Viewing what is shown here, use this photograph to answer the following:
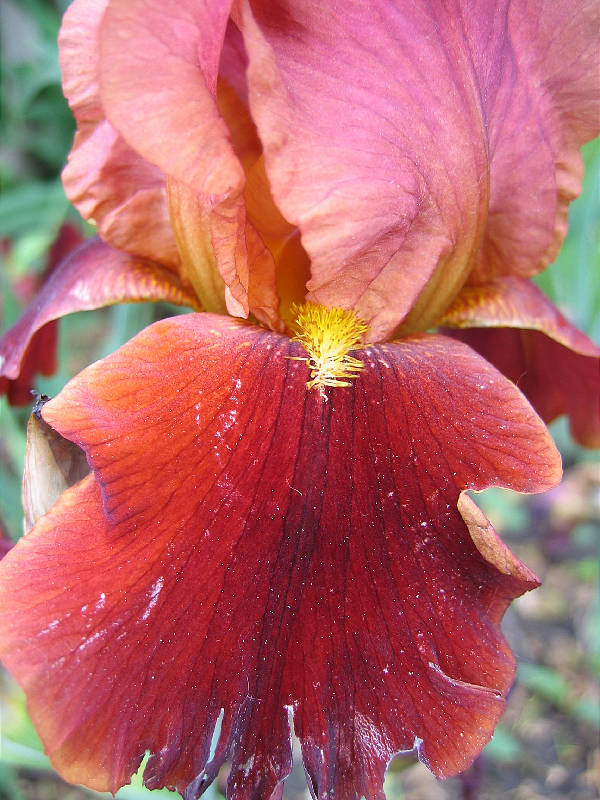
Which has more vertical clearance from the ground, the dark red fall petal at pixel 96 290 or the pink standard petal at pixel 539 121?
the pink standard petal at pixel 539 121

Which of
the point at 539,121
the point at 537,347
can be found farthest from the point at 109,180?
the point at 537,347

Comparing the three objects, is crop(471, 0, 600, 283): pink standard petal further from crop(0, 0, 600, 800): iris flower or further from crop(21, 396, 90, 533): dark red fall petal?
A: crop(21, 396, 90, 533): dark red fall petal

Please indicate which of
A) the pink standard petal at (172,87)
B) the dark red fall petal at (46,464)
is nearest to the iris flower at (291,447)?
the pink standard petal at (172,87)

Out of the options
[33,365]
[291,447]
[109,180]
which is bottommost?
[33,365]

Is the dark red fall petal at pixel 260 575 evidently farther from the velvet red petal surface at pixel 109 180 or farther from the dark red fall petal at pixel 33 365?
the dark red fall petal at pixel 33 365

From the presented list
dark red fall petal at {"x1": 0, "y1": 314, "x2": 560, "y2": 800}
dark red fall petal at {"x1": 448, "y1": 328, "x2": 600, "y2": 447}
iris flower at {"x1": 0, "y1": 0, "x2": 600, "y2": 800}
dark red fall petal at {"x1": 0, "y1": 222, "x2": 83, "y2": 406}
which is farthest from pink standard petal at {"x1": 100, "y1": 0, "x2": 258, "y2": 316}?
dark red fall petal at {"x1": 448, "y1": 328, "x2": 600, "y2": 447}

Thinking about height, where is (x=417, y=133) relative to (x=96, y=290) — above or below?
above

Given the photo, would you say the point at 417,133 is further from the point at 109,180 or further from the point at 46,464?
the point at 46,464
